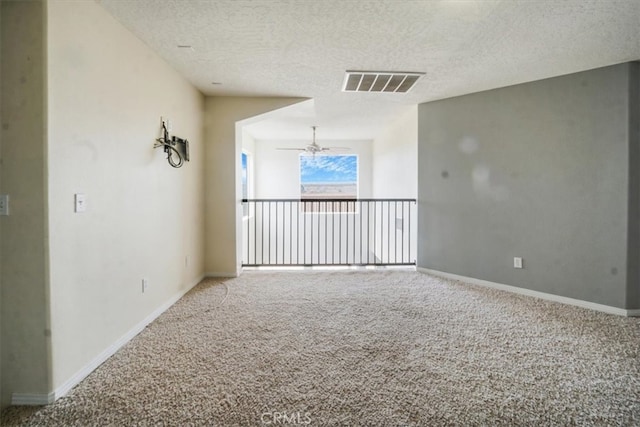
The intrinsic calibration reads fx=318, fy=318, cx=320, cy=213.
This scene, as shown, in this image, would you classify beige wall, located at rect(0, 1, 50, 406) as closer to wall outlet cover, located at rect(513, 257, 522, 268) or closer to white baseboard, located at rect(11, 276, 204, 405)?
white baseboard, located at rect(11, 276, 204, 405)

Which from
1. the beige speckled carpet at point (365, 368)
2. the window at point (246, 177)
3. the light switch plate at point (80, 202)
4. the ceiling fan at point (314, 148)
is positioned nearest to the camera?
the beige speckled carpet at point (365, 368)

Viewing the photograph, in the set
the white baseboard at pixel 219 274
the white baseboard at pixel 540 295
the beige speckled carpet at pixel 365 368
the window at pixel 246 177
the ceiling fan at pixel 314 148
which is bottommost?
the beige speckled carpet at pixel 365 368

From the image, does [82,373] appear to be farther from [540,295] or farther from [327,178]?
[327,178]

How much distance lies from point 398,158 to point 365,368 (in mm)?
4386

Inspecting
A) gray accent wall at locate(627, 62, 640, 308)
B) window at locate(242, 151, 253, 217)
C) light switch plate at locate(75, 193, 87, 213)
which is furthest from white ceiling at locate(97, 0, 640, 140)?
window at locate(242, 151, 253, 217)

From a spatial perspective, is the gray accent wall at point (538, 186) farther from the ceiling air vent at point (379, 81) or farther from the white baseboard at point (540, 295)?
the ceiling air vent at point (379, 81)

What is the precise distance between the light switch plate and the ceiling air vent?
2.61 meters

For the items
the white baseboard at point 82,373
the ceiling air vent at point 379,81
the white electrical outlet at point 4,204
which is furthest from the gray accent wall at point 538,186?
the white electrical outlet at point 4,204

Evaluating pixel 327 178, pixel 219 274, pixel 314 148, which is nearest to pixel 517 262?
pixel 219 274

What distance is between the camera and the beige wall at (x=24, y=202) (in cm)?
171

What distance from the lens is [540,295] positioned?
3.59m

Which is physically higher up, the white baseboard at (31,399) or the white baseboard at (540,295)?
the white baseboard at (540,295)

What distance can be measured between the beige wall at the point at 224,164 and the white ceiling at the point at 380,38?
13.7 inches

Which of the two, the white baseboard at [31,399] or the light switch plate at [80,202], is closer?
the white baseboard at [31,399]
